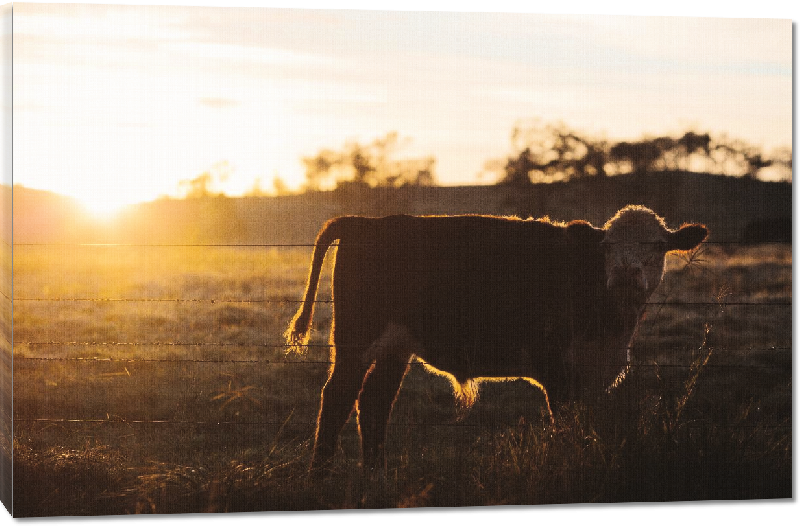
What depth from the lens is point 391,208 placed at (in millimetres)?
6031

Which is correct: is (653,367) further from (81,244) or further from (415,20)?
(81,244)

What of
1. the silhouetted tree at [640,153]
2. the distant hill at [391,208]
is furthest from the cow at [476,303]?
the silhouetted tree at [640,153]

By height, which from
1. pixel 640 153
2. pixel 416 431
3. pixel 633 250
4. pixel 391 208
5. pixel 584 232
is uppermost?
pixel 640 153

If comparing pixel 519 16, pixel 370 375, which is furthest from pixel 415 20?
pixel 370 375

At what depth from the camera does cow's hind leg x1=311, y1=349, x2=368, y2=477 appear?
5816 mm

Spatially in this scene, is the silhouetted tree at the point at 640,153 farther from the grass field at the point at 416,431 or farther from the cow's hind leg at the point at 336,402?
the cow's hind leg at the point at 336,402

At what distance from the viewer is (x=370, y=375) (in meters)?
5.91


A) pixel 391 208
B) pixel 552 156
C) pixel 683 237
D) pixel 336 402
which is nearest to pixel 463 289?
pixel 391 208

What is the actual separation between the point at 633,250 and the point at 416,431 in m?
1.78

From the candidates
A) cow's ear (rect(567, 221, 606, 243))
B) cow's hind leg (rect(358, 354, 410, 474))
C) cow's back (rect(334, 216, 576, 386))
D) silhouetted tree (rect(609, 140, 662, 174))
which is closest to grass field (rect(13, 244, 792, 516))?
cow's hind leg (rect(358, 354, 410, 474))

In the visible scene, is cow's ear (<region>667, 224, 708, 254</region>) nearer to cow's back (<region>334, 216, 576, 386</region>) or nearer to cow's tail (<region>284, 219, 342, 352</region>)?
cow's back (<region>334, 216, 576, 386</region>)

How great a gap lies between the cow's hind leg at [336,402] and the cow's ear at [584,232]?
1540 mm

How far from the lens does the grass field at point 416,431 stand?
5691mm

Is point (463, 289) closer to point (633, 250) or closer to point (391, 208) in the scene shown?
point (391, 208)
